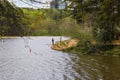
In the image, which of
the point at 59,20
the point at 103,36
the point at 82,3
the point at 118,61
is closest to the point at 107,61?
the point at 118,61

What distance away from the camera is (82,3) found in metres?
21.2

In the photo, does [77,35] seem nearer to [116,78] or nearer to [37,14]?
[116,78]

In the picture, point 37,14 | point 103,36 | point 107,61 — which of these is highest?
point 37,14

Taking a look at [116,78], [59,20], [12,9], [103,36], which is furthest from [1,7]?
[59,20]

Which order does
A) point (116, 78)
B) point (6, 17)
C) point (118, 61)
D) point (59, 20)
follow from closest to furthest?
point (6, 17) < point (116, 78) < point (118, 61) < point (59, 20)

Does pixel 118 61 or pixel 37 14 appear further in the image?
pixel 118 61

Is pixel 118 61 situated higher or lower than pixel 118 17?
lower

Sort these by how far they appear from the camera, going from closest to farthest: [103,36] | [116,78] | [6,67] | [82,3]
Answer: [82,3], [116,78], [6,67], [103,36]

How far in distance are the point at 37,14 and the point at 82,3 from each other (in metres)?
14.6

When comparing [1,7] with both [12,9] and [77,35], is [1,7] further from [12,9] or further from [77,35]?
[77,35]

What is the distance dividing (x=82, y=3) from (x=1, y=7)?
15.4 meters

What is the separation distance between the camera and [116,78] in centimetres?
2680

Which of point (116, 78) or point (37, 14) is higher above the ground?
point (37, 14)

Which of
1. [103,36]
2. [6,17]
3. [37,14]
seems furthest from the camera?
[103,36]
